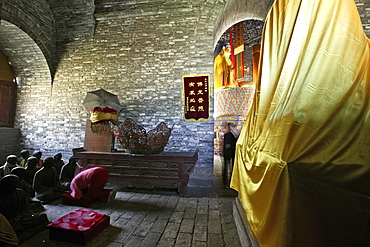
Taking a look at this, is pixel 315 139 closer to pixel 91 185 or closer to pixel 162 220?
pixel 162 220

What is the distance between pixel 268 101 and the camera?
1.86 m

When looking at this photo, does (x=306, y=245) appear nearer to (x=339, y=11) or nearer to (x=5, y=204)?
(x=339, y=11)

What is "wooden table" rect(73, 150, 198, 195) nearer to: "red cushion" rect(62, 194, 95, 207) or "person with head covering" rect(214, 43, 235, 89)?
"red cushion" rect(62, 194, 95, 207)

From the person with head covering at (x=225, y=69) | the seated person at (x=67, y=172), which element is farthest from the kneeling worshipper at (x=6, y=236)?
the person with head covering at (x=225, y=69)

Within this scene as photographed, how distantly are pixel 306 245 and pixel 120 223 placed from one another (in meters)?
2.64

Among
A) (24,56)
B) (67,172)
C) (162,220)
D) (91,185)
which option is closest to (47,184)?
(67,172)

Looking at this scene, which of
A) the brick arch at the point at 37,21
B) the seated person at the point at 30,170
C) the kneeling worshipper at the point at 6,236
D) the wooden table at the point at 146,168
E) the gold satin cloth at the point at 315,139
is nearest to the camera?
the gold satin cloth at the point at 315,139

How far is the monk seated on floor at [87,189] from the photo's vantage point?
11.0 feet

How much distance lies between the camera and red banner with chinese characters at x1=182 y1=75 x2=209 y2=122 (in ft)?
17.9

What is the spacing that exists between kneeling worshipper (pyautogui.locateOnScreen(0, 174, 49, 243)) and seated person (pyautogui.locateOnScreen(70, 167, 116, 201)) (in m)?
0.84

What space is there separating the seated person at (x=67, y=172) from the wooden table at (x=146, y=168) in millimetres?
216

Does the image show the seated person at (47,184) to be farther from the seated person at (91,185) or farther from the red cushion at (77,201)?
the seated person at (91,185)

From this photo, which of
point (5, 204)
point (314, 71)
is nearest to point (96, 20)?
point (5, 204)

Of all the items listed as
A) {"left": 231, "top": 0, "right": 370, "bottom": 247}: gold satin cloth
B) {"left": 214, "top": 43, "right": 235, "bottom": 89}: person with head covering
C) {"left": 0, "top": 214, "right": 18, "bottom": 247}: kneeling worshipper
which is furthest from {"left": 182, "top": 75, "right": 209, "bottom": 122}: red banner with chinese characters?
{"left": 214, "top": 43, "right": 235, "bottom": 89}: person with head covering
